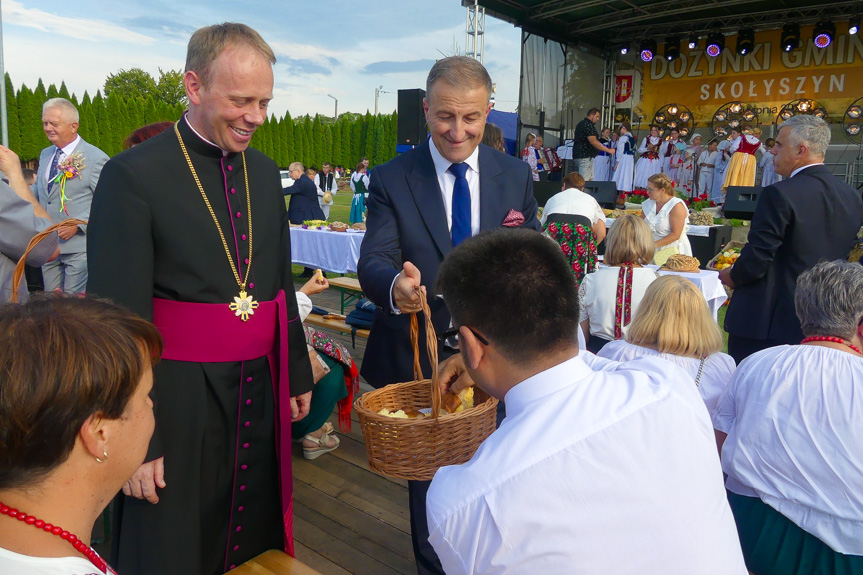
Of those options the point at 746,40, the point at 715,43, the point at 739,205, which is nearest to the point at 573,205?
the point at 739,205

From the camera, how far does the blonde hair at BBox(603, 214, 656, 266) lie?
4.68m

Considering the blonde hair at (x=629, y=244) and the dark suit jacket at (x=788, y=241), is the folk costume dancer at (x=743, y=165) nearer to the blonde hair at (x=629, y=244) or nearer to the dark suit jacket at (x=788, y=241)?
the blonde hair at (x=629, y=244)

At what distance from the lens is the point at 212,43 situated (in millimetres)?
1920

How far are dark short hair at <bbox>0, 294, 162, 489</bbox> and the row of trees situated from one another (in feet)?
84.6

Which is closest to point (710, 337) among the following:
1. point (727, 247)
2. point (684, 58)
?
point (727, 247)

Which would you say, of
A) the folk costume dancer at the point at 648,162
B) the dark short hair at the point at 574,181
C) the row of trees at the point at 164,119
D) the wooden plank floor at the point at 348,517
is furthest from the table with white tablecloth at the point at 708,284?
the row of trees at the point at 164,119

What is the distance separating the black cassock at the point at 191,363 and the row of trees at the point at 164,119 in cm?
2480

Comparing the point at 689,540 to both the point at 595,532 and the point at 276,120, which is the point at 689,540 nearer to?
the point at 595,532

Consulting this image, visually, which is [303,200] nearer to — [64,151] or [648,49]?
[64,151]

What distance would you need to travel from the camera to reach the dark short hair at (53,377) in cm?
99

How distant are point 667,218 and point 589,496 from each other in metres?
7.01

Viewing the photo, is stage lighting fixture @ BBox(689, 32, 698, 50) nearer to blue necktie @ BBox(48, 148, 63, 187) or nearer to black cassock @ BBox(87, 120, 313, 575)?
blue necktie @ BBox(48, 148, 63, 187)

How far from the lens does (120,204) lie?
74.5 inches

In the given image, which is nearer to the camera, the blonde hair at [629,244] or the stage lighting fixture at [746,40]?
the blonde hair at [629,244]
